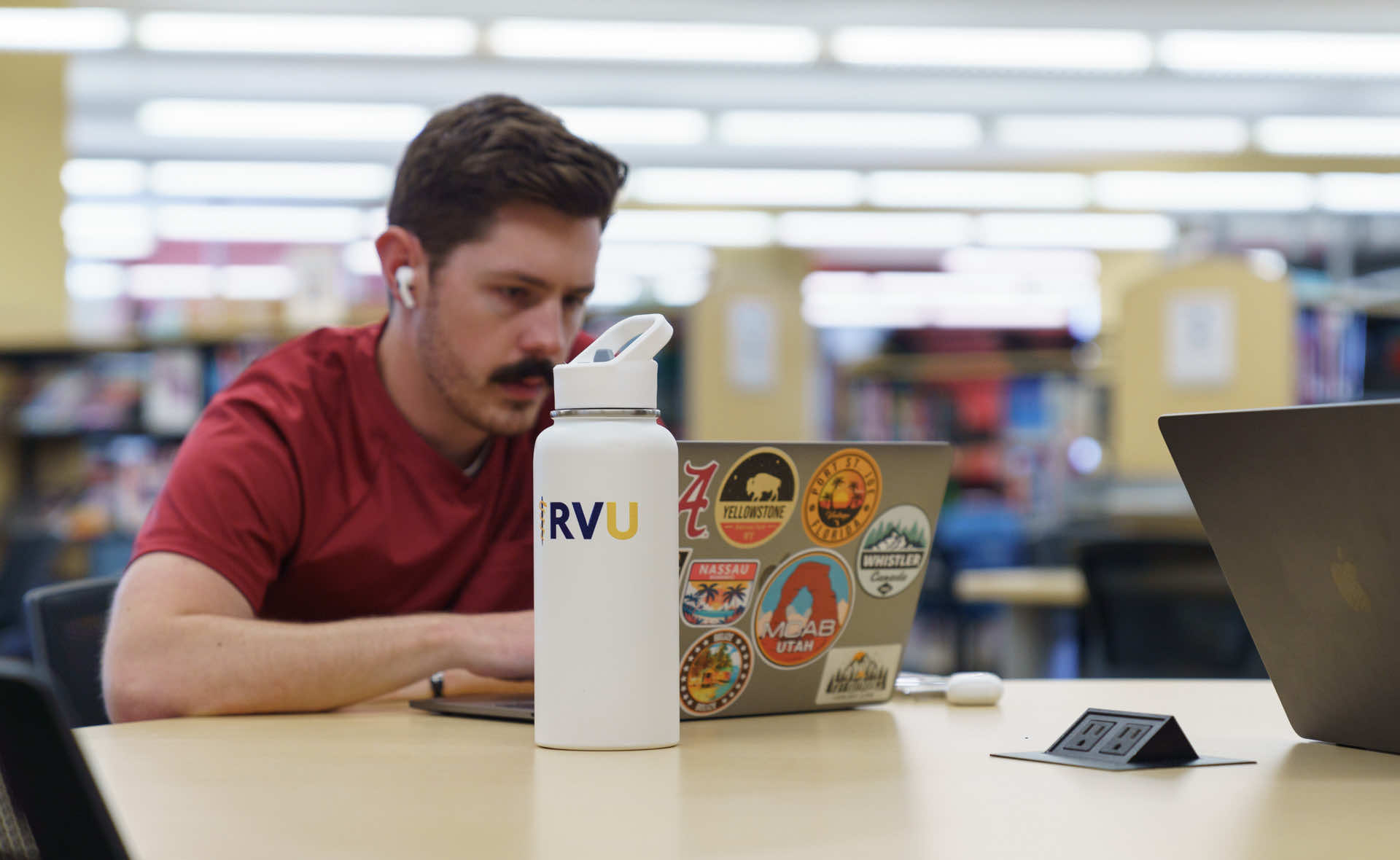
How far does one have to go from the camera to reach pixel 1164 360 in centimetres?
569

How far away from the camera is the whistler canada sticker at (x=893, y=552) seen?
3.87 feet

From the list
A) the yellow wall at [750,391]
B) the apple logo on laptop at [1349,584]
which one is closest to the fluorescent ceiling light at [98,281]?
the yellow wall at [750,391]

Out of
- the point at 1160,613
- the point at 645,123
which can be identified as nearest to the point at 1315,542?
the point at 1160,613

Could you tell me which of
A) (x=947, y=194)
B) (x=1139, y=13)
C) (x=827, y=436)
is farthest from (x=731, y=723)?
(x=947, y=194)

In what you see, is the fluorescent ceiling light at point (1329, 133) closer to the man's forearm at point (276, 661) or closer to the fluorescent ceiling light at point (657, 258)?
the fluorescent ceiling light at point (657, 258)

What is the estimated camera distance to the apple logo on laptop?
0.90 m

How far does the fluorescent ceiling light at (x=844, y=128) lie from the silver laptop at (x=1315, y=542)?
650 centimetres

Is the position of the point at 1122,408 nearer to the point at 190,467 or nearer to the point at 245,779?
the point at 190,467

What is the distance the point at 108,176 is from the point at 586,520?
9026 mm

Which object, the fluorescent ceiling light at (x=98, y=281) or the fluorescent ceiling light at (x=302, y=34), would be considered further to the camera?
the fluorescent ceiling light at (x=98, y=281)

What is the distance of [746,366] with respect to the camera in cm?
626

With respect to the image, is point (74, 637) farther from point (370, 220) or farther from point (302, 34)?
point (370, 220)

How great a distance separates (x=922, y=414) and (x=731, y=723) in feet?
22.5

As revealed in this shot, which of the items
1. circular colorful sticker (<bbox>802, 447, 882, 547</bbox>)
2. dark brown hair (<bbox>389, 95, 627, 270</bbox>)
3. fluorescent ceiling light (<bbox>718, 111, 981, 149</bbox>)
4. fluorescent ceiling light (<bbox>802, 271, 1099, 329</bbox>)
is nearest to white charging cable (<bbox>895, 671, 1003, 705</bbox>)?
circular colorful sticker (<bbox>802, 447, 882, 547</bbox>)
